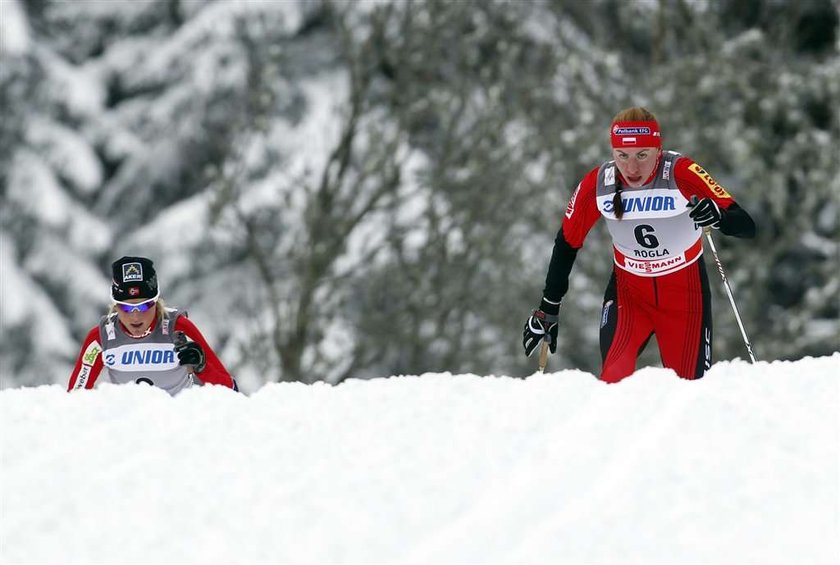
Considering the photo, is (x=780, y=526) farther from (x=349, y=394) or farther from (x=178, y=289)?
(x=178, y=289)

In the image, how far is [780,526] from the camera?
4.14 m

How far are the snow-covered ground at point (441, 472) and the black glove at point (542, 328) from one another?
108cm

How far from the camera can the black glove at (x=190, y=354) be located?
6.64m

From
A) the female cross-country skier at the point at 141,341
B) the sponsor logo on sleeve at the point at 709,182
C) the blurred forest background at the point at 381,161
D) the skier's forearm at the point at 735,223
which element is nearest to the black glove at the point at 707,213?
the skier's forearm at the point at 735,223

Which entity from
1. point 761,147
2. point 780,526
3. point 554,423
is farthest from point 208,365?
point 761,147

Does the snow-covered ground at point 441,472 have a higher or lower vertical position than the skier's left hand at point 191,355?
lower

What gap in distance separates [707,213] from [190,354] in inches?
97.3

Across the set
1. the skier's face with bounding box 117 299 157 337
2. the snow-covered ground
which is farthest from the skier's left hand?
the snow-covered ground

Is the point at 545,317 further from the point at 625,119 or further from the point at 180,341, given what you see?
the point at 180,341

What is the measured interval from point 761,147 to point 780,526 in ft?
52.9

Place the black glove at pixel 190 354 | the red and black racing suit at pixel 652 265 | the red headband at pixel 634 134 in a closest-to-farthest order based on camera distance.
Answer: the red headband at pixel 634 134
the red and black racing suit at pixel 652 265
the black glove at pixel 190 354

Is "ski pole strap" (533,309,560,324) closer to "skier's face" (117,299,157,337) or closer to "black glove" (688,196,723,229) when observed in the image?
"black glove" (688,196,723,229)

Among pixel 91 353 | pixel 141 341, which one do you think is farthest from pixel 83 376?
pixel 141 341

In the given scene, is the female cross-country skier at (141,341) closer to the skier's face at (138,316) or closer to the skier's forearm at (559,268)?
the skier's face at (138,316)
